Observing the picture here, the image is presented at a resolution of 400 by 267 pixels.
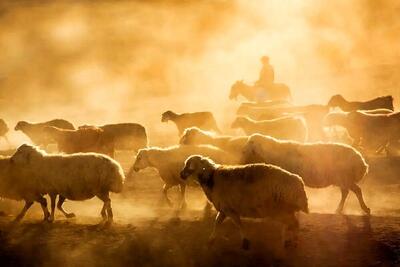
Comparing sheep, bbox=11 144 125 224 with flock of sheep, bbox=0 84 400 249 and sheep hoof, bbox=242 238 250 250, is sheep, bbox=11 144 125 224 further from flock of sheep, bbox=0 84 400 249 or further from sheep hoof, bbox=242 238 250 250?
sheep hoof, bbox=242 238 250 250

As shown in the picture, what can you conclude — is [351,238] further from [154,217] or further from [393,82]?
[393,82]

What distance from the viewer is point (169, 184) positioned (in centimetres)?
1195

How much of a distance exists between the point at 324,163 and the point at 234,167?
2161mm

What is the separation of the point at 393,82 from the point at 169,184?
83.1 ft

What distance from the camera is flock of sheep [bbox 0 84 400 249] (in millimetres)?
8188

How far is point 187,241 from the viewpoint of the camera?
853 centimetres

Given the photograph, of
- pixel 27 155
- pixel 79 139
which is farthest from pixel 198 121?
pixel 27 155

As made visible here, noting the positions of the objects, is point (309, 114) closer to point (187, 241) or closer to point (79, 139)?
point (79, 139)

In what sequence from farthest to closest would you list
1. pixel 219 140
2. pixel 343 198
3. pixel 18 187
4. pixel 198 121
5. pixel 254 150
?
pixel 198 121 → pixel 219 140 → pixel 254 150 → pixel 18 187 → pixel 343 198

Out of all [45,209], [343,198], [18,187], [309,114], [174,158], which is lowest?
[45,209]

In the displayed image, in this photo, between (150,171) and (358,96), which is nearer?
(150,171)

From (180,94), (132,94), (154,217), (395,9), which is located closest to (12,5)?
(132,94)

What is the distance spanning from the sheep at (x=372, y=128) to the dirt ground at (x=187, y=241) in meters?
4.61

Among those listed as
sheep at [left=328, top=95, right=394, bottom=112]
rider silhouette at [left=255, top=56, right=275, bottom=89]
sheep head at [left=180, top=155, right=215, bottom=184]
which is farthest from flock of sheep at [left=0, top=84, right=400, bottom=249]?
rider silhouette at [left=255, top=56, right=275, bottom=89]
